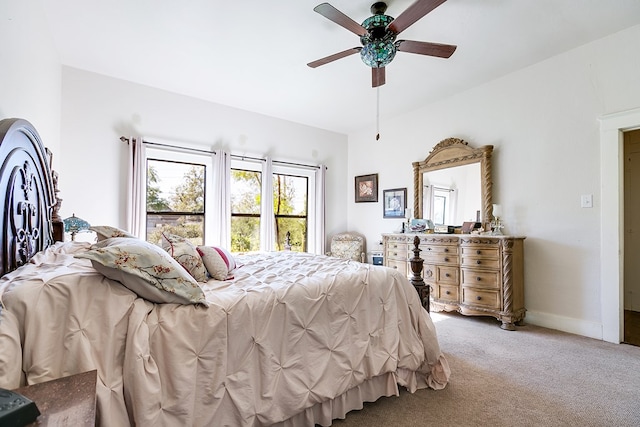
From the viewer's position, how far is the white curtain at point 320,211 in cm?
500

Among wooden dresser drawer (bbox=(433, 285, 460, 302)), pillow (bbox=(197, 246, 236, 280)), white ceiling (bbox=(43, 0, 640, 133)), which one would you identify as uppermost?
white ceiling (bbox=(43, 0, 640, 133))

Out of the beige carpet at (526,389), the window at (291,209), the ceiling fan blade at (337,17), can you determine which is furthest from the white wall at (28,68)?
the window at (291,209)

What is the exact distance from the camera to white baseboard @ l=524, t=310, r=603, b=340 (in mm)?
2844

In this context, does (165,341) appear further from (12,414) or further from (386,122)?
(386,122)

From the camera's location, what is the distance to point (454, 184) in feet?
12.9

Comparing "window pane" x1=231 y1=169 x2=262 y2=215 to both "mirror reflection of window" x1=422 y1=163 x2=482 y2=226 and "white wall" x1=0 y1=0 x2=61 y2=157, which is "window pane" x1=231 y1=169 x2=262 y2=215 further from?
"mirror reflection of window" x1=422 y1=163 x2=482 y2=226

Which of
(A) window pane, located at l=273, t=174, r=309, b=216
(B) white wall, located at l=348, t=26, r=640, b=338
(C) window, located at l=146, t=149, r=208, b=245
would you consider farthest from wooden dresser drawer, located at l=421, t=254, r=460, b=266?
(C) window, located at l=146, t=149, r=208, b=245

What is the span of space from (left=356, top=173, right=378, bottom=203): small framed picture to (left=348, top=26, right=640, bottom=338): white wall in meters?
1.54

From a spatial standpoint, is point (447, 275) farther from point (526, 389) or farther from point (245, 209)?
point (245, 209)

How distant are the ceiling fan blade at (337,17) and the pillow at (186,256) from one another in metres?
1.71

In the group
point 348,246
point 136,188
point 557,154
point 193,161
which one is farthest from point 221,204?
point 557,154

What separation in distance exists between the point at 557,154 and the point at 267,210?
142 inches

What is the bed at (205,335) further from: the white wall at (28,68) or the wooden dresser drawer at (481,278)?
the wooden dresser drawer at (481,278)

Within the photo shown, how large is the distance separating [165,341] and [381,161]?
4.37m
